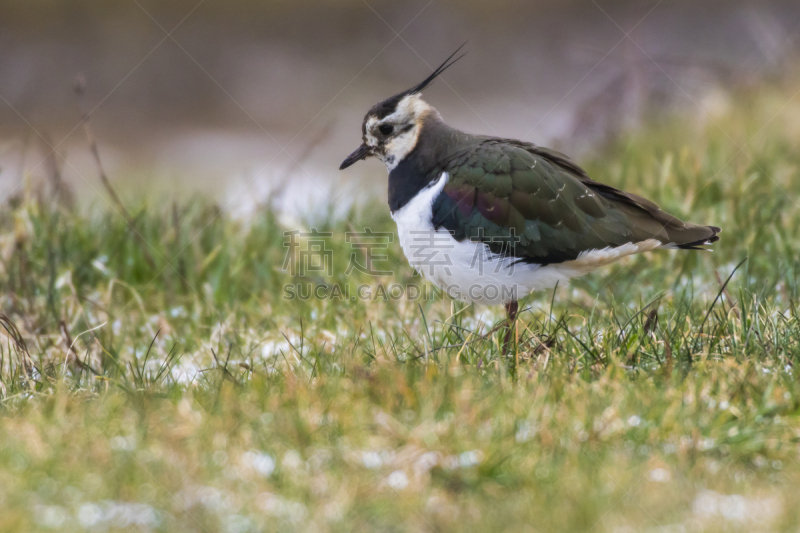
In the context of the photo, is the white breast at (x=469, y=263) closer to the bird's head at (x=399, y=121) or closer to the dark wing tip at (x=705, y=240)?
the dark wing tip at (x=705, y=240)

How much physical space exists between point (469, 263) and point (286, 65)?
38.0 ft

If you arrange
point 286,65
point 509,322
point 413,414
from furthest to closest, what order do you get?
point 286,65 < point 509,322 < point 413,414

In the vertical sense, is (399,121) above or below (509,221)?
above

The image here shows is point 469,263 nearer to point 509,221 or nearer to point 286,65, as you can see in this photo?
point 509,221

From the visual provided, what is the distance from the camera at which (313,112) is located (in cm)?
1404

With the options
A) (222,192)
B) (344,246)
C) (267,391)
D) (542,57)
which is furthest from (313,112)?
(267,391)

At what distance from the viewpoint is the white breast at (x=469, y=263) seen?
414 cm

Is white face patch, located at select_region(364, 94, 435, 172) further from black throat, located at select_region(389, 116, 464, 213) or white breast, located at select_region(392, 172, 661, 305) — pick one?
white breast, located at select_region(392, 172, 661, 305)

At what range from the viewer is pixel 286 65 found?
48.8 ft

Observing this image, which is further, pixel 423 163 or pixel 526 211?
pixel 423 163

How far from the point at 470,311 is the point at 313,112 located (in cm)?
964

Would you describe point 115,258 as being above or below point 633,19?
below

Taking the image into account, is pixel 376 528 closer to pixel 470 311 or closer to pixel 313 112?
pixel 470 311

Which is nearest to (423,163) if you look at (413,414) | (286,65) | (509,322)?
(509,322)
